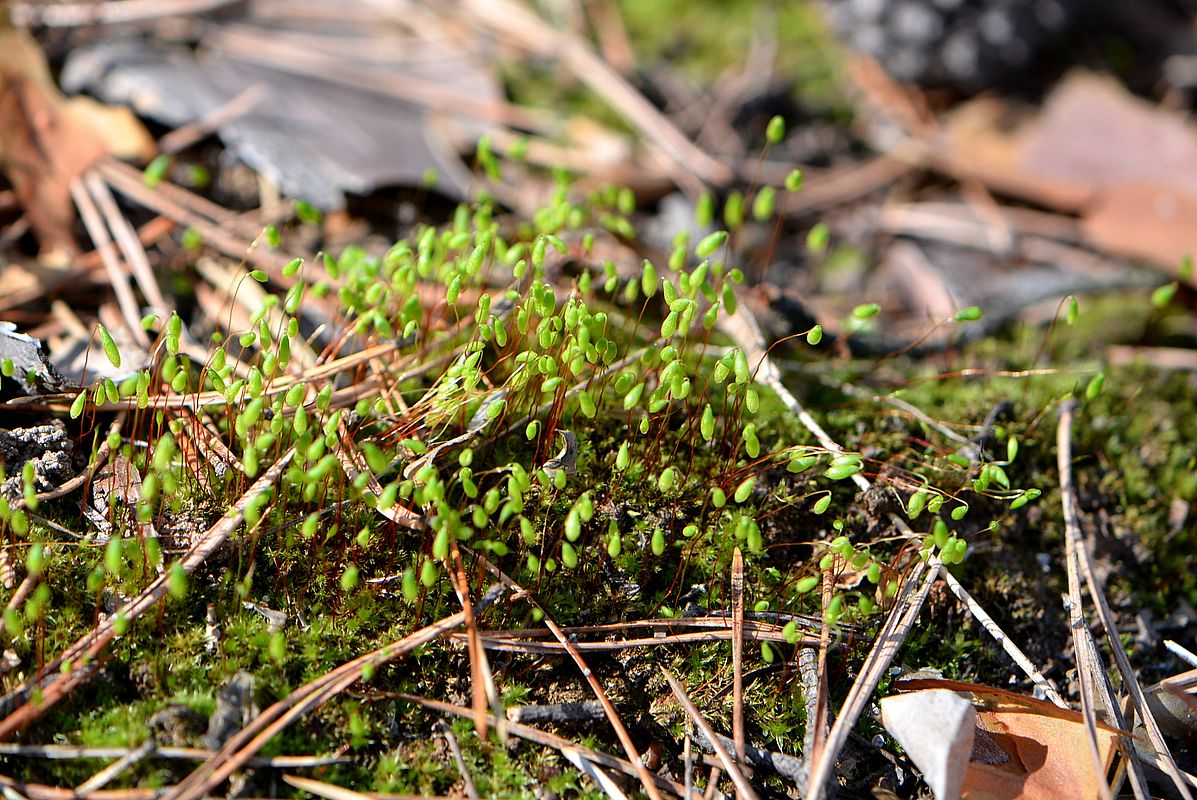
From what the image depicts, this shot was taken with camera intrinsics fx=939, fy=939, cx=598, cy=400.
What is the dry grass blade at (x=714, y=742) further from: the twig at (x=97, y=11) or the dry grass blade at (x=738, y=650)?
the twig at (x=97, y=11)

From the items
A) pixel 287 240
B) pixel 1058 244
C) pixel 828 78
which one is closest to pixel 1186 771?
pixel 1058 244

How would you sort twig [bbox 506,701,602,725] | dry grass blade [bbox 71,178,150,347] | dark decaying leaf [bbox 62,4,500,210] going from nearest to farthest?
A: twig [bbox 506,701,602,725], dry grass blade [bbox 71,178,150,347], dark decaying leaf [bbox 62,4,500,210]

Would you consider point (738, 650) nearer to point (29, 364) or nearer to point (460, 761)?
point (460, 761)

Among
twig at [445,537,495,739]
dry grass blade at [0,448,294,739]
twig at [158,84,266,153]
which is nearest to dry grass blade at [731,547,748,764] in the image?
twig at [445,537,495,739]

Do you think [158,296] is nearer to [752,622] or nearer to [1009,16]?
[752,622]

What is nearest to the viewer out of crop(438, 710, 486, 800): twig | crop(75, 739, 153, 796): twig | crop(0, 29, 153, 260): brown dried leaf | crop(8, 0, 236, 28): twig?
crop(75, 739, 153, 796): twig

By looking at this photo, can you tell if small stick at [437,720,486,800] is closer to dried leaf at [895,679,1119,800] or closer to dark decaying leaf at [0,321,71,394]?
dried leaf at [895,679,1119,800]
